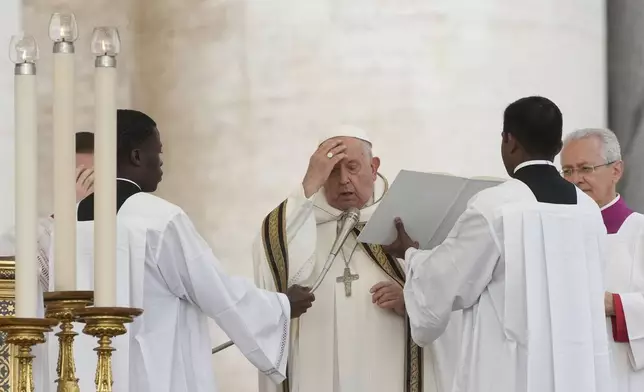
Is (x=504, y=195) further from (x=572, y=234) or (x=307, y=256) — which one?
(x=307, y=256)

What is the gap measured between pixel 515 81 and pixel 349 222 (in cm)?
167

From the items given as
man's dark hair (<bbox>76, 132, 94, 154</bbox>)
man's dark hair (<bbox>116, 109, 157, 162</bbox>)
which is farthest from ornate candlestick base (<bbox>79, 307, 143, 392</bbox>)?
man's dark hair (<bbox>76, 132, 94, 154</bbox>)

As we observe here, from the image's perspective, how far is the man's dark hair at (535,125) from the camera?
4.90m

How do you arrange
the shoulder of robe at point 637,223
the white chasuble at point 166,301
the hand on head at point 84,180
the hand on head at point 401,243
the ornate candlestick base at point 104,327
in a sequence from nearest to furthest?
the ornate candlestick base at point 104,327
the white chasuble at point 166,301
the hand on head at point 84,180
the hand on head at point 401,243
the shoulder of robe at point 637,223

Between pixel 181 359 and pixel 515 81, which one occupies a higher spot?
pixel 515 81

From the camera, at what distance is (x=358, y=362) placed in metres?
5.82

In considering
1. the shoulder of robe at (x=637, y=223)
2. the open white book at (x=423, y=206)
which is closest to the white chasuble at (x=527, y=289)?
the open white book at (x=423, y=206)

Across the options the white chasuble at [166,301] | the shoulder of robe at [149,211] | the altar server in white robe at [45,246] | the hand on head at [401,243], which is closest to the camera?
the altar server in white robe at [45,246]

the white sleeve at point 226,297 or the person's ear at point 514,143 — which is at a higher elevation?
the person's ear at point 514,143

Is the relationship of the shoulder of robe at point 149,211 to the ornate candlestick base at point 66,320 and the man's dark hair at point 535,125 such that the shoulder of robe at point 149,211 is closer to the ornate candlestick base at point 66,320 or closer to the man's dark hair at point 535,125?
the man's dark hair at point 535,125

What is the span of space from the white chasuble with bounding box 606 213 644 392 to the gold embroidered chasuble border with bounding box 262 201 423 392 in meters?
0.96

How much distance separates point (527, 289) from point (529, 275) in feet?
0.19

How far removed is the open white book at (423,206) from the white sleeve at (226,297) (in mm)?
542

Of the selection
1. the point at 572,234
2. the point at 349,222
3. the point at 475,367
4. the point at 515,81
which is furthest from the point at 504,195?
the point at 515,81
